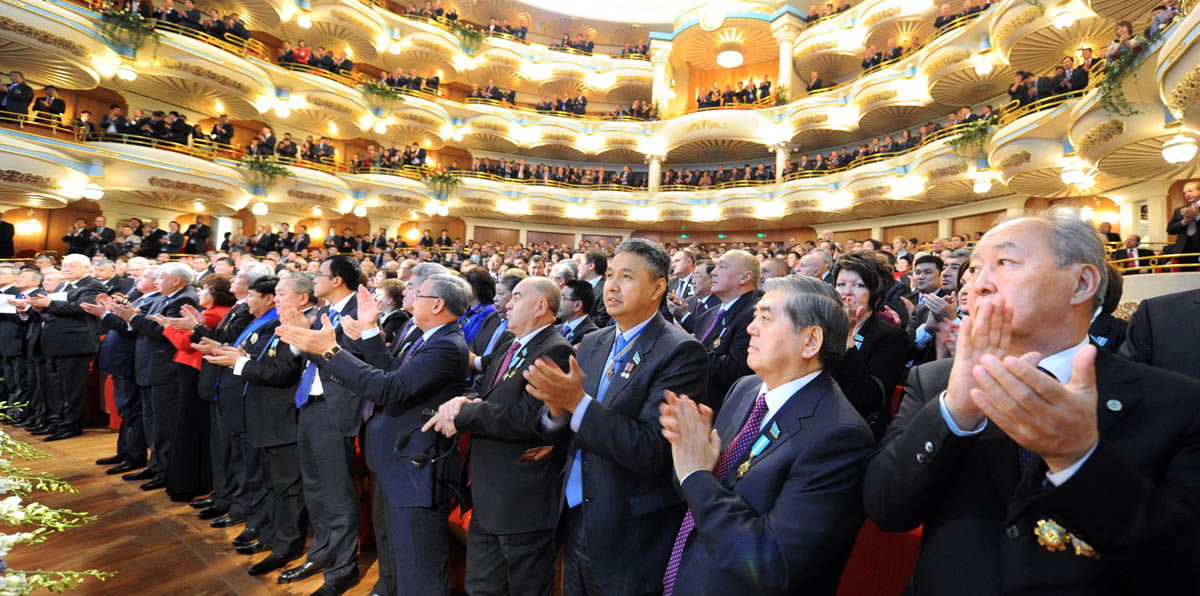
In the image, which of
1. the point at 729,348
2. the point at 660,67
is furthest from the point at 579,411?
the point at 660,67

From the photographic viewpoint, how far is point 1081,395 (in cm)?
78

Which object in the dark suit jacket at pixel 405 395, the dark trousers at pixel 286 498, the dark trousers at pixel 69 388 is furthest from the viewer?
the dark trousers at pixel 69 388

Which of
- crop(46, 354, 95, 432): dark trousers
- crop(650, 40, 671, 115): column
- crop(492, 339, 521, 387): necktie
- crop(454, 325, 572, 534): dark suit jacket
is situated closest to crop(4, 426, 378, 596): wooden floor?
crop(454, 325, 572, 534): dark suit jacket

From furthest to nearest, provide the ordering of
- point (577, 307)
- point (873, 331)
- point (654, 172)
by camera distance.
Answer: point (654, 172) → point (577, 307) → point (873, 331)

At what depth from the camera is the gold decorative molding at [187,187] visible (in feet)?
39.9

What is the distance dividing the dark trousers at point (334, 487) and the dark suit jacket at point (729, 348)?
1912 mm

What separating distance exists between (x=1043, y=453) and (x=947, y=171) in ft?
48.8

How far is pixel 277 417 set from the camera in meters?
3.12

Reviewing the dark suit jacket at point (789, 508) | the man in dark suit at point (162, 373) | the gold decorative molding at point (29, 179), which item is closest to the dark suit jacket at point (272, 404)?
the man in dark suit at point (162, 373)

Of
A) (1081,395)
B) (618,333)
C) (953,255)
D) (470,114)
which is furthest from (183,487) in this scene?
(470,114)

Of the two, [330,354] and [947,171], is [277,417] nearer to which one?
[330,354]

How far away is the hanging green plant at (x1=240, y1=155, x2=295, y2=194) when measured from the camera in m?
13.8

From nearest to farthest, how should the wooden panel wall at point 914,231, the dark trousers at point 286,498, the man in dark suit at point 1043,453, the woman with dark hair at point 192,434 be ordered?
1. the man in dark suit at point 1043,453
2. the dark trousers at point 286,498
3. the woman with dark hair at point 192,434
4. the wooden panel wall at point 914,231

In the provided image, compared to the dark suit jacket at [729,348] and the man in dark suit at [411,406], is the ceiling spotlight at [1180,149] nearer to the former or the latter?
the dark suit jacket at [729,348]
